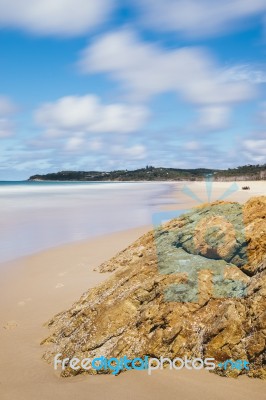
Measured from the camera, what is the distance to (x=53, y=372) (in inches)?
191

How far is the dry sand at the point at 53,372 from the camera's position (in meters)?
4.12

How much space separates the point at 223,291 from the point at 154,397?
1.61 m

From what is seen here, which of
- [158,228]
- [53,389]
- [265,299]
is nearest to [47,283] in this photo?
[158,228]

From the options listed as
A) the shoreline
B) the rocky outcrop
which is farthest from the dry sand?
the rocky outcrop

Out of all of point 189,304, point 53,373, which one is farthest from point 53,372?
point 189,304

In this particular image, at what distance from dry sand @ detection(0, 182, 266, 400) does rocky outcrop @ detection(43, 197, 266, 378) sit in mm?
206

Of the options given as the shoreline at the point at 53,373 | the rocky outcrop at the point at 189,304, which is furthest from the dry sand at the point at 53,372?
the rocky outcrop at the point at 189,304

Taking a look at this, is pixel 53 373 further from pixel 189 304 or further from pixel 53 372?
pixel 189 304

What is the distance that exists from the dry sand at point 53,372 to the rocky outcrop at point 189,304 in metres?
0.21

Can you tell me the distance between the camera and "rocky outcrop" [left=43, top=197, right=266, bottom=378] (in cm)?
436

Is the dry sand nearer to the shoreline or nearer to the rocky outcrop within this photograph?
the shoreline

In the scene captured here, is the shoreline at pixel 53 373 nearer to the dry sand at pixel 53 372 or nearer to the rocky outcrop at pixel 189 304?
the dry sand at pixel 53 372

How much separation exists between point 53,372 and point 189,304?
200cm

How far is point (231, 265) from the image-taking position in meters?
5.39
